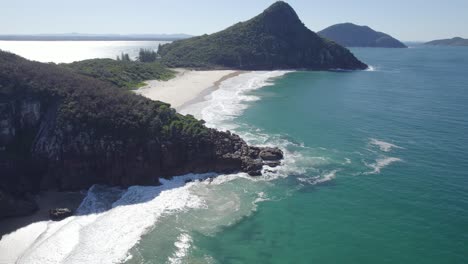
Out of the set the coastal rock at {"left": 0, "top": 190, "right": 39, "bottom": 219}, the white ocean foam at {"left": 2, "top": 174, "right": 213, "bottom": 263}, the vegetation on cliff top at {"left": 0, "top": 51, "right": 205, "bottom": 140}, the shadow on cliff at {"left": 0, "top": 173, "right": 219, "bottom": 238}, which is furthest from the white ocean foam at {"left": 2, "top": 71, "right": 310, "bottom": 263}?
the vegetation on cliff top at {"left": 0, "top": 51, "right": 205, "bottom": 140}

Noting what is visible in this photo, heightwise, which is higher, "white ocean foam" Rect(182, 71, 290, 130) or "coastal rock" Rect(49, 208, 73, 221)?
"white ocean foam" Rect(182, 71, 290, 130)

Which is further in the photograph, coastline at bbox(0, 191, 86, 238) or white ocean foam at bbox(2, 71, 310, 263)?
coastline at bbox(0, 191, 86, 238)

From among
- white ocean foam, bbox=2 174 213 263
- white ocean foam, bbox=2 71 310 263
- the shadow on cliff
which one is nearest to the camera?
white ocean foam, bbox=2 174 213 263

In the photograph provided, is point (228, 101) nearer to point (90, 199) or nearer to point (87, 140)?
point (87, 140)

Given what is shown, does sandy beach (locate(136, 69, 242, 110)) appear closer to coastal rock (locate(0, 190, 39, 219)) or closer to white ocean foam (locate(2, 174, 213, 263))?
white ocean foam (locate(2, 174, 213, 263))

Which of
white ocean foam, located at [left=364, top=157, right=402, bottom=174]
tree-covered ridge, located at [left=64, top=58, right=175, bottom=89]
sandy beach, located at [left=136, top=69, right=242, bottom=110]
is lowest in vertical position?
white ocean foam, located at [left=364, top=157, right=402, bottom=174]

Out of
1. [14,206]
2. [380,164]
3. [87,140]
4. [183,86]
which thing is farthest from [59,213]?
[183,86]
